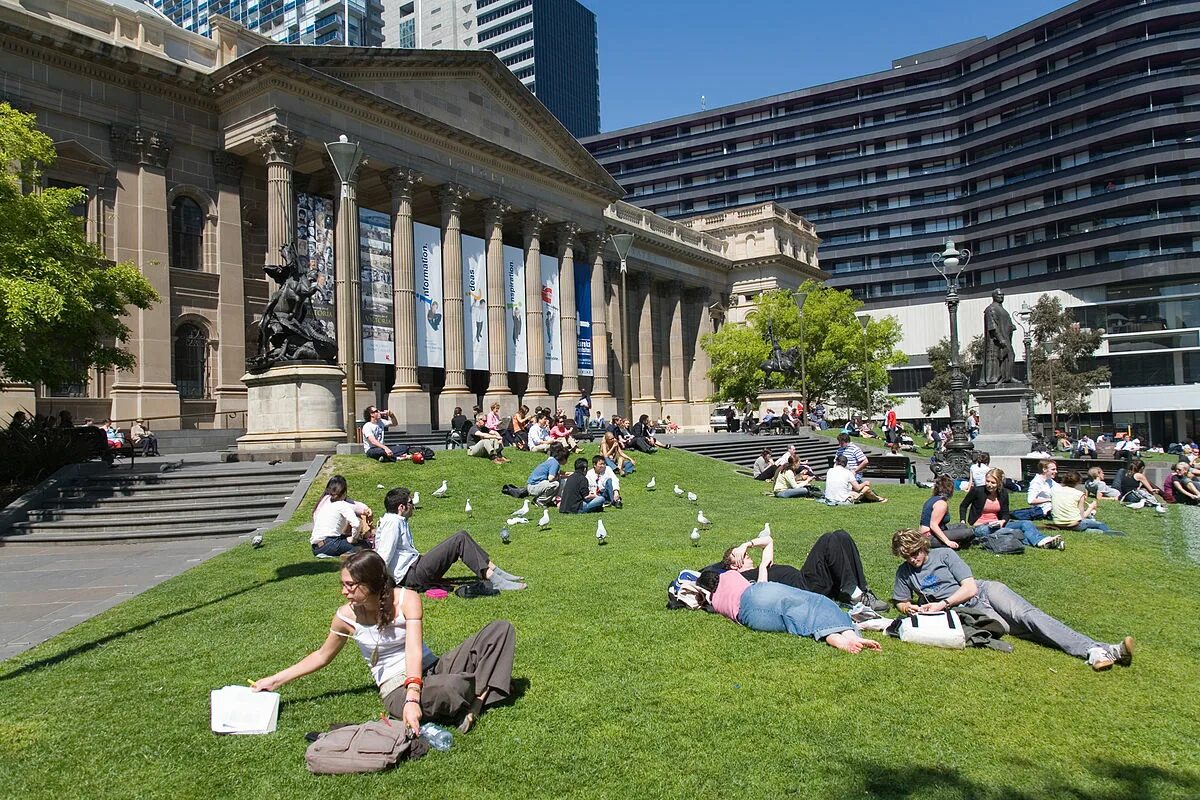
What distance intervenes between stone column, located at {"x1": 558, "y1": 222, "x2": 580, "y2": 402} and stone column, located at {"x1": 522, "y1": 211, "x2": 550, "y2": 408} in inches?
80.0

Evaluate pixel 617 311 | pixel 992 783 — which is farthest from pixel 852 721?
pixel 617 311

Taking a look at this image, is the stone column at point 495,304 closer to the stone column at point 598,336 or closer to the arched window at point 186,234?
the stone column at point 598,336

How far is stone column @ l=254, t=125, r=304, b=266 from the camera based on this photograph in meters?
28.2

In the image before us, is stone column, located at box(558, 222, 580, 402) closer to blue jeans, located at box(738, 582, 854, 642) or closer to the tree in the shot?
the tree

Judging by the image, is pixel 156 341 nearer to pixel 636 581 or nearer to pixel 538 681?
pixel 636 581

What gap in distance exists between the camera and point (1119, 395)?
6366cm

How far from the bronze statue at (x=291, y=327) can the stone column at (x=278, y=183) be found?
8307 millimetres

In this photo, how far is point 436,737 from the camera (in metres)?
4.76

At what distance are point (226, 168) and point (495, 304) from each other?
496 inches

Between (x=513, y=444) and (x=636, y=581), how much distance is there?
16795mm

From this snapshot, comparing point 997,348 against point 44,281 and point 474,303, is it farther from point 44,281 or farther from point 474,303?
point 44,281

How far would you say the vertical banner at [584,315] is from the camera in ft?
143

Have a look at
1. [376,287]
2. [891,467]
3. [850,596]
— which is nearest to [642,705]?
[850,596]

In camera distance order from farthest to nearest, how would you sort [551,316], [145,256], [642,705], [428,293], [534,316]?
[551,316]
[534,316]
[428,293]
[145,256]
[642,705]
